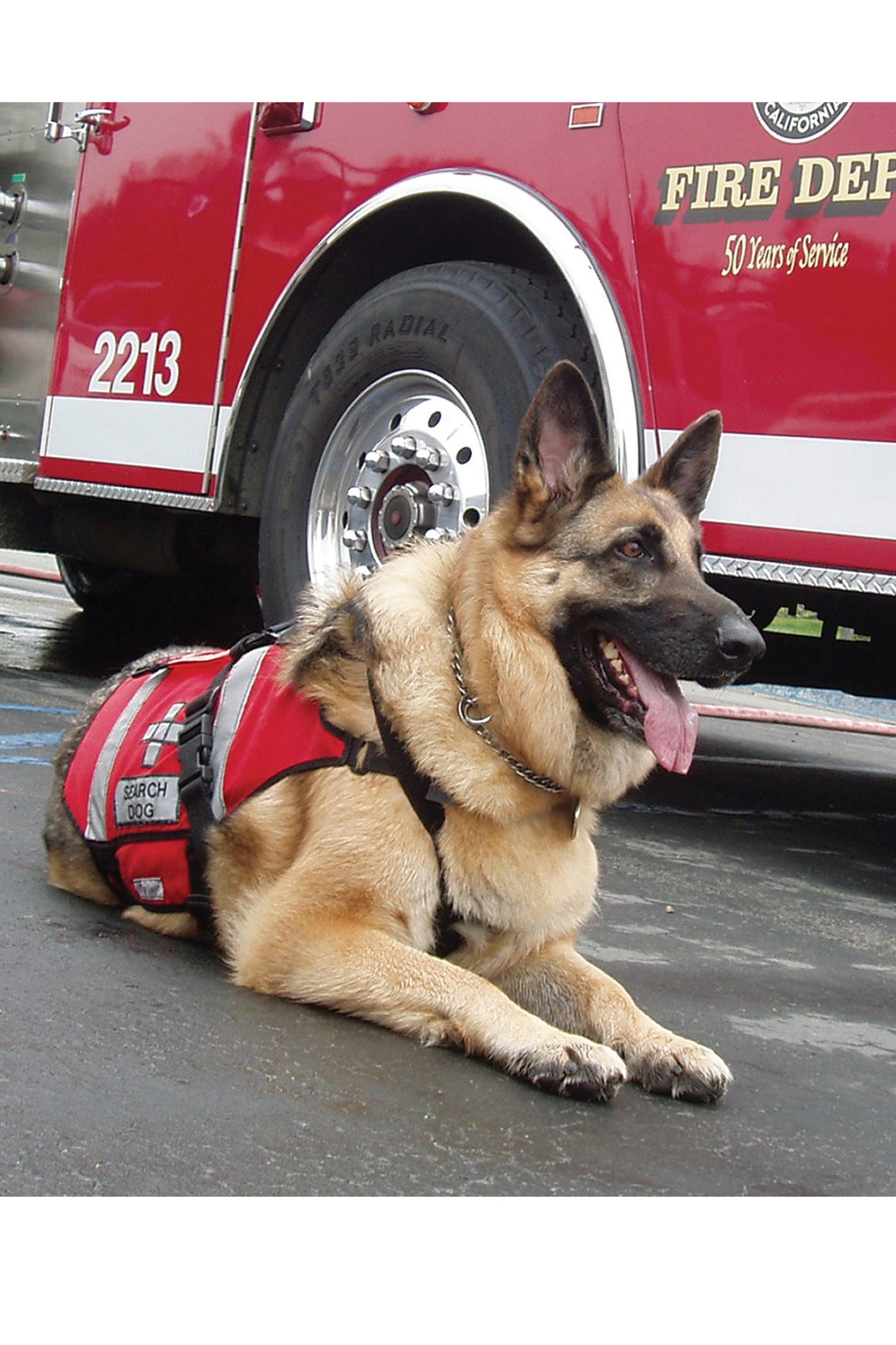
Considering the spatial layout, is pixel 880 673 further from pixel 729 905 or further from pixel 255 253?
pixel 255 253

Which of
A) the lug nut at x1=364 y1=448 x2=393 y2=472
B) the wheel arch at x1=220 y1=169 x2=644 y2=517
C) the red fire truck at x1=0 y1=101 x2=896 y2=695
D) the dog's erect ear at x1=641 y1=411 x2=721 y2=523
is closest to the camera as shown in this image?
the dog's erect ear at x1=641 y1=411 x2=721 y2=523

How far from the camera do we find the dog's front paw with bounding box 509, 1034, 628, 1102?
256 cm

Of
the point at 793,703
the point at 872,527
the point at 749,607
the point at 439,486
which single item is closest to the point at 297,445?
the point at 439,486

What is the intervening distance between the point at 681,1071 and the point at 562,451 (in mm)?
1359

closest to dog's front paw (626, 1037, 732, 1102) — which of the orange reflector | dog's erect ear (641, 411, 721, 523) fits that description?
dog's erect ear (641, 411, 721, 523)

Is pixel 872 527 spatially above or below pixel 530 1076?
above

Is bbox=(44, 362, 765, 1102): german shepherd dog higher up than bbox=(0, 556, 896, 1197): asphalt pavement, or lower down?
higher up

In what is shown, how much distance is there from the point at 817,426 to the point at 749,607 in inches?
47.4

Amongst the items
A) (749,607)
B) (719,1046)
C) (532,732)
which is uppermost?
(749,607)

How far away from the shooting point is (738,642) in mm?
3006

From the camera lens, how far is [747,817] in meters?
5.90

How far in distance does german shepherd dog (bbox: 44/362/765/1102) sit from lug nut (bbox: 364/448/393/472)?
5.42ft

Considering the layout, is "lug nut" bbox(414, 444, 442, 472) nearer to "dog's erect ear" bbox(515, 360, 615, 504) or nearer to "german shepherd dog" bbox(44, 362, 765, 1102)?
"german shepherd dog" bbox(44, 362, 765, 1102)

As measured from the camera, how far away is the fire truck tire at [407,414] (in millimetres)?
4656
